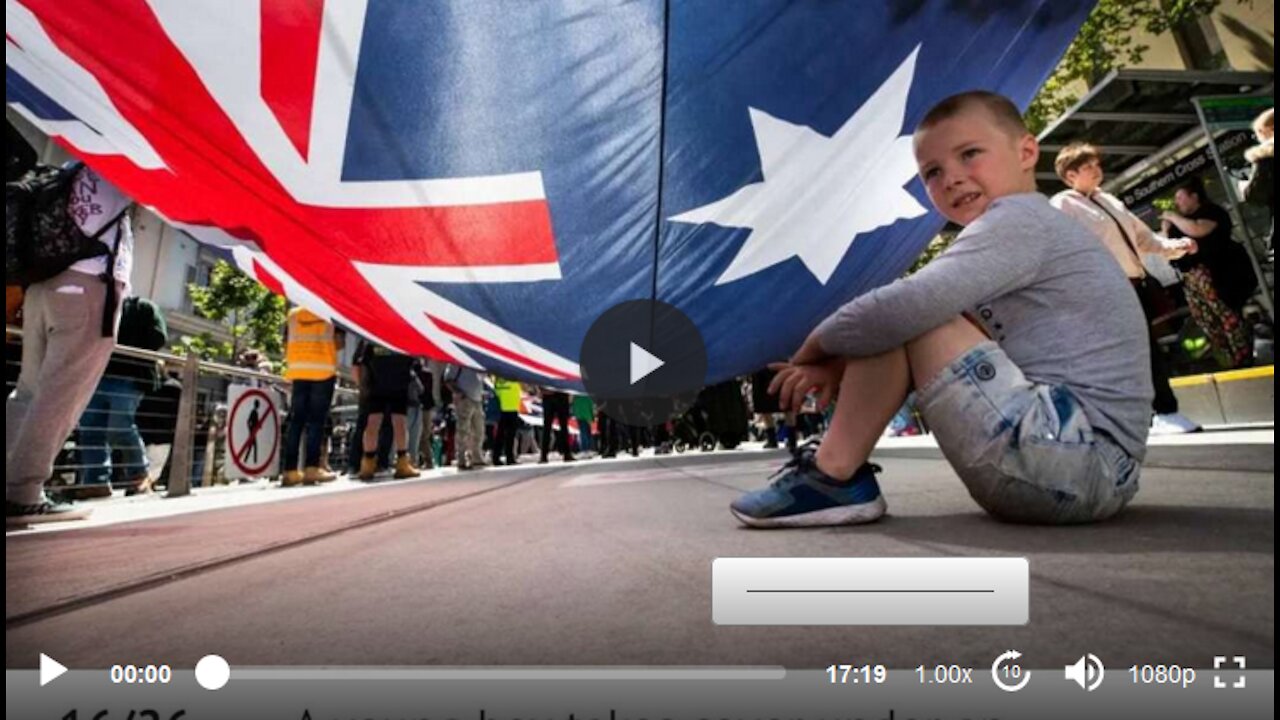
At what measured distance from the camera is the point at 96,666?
0.50 meters

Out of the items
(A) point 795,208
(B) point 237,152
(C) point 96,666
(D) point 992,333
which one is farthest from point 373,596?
(A) point 795,208

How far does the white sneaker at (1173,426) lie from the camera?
267 centimetres

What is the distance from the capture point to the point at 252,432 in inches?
138

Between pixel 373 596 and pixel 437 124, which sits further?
pixel 437 124

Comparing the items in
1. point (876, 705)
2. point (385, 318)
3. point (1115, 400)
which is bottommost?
point (876, 705)

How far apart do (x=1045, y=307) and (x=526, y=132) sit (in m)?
1.27

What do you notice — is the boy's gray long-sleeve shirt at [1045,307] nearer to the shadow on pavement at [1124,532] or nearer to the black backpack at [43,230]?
the shadow on pavement at [1124,532]

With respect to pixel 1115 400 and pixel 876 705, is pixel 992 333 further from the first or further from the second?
pixel 876 705

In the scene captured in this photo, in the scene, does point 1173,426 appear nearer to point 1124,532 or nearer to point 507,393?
point 1124,532

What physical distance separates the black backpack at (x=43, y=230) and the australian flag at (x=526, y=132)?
0.16 meters

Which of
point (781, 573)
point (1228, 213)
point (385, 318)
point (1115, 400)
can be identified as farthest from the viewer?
point (1228, 213)

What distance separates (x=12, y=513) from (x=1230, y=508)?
9.43ft

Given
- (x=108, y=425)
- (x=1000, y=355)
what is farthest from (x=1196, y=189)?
(x=108, y=425)
